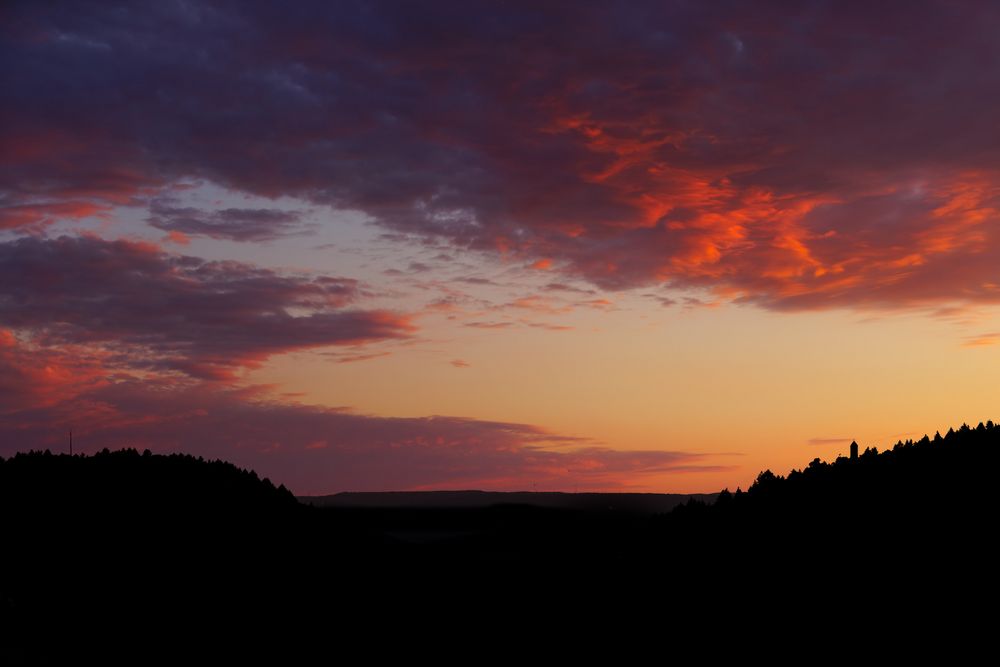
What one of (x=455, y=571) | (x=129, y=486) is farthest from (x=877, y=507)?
(x=129, y=486)

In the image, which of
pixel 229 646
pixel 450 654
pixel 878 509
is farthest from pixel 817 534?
pixel 229 646

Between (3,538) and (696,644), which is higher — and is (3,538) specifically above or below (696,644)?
above

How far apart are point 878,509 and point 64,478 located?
30.8 meters

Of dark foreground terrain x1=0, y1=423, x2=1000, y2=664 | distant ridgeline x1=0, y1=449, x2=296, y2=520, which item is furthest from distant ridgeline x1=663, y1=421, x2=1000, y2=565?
distant ridgeline x1=0, y1=449, x2=296, y2=520

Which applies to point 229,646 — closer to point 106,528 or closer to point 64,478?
point 106,528

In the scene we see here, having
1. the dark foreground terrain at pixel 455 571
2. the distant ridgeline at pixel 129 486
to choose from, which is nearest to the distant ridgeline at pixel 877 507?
the dark foreground terrain at pixel 455 571

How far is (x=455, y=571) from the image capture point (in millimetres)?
42375

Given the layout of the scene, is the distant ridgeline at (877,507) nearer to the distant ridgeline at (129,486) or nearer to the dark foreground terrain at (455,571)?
the dark foreground terrain at (455,571)

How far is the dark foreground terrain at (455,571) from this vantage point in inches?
1177

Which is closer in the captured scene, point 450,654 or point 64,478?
point 450,654

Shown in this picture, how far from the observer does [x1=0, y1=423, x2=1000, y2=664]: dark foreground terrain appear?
98.1ft

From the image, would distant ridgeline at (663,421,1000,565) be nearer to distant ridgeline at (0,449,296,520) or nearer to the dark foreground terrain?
the dark foreground terrain

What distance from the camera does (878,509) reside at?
33.3 meters

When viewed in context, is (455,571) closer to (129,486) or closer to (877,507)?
(129,486)
